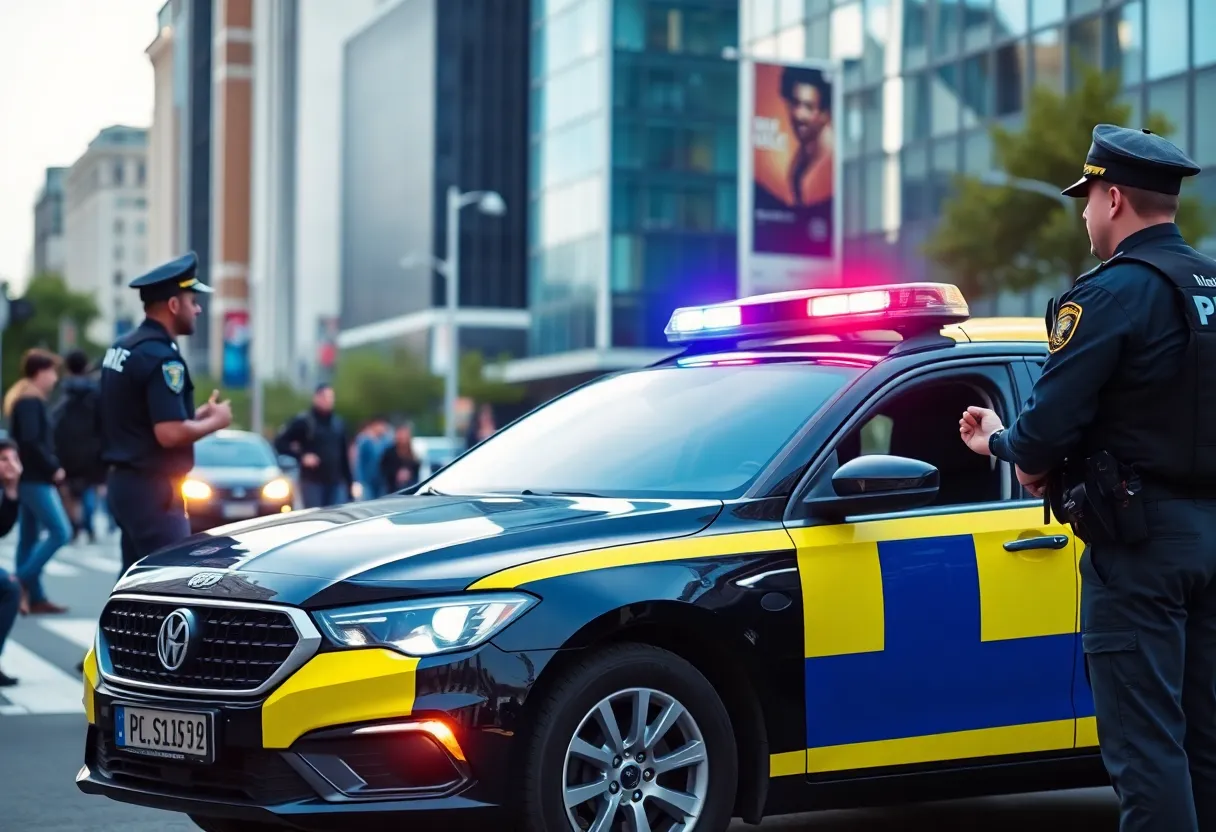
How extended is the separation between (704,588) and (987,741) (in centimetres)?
106

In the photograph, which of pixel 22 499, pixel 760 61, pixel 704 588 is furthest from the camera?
pixel 760 61

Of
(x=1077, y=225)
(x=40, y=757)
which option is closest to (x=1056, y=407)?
(x=40, y=757)

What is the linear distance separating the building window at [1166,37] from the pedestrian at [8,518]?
1001 inches

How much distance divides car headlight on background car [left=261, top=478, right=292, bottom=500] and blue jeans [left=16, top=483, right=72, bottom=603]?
7.81m

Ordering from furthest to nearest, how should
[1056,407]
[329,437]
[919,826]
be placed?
[329,437] → [919,826] → [1056,407]

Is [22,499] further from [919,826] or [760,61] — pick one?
[760,61]

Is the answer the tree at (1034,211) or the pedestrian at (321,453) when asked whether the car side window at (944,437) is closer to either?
the pedestrian at (321,453)

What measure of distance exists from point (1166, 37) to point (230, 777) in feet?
98.1

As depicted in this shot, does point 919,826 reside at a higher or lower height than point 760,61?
lower

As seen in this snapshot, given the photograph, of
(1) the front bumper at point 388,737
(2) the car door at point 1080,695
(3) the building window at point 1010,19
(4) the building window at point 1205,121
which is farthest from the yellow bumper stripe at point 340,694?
(3) the building window at point 1010,19

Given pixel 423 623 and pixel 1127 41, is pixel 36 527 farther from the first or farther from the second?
pixel 1127 41

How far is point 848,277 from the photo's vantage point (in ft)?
140

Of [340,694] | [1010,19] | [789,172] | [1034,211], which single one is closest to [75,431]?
[340,694]

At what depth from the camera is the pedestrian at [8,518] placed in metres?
9.88
